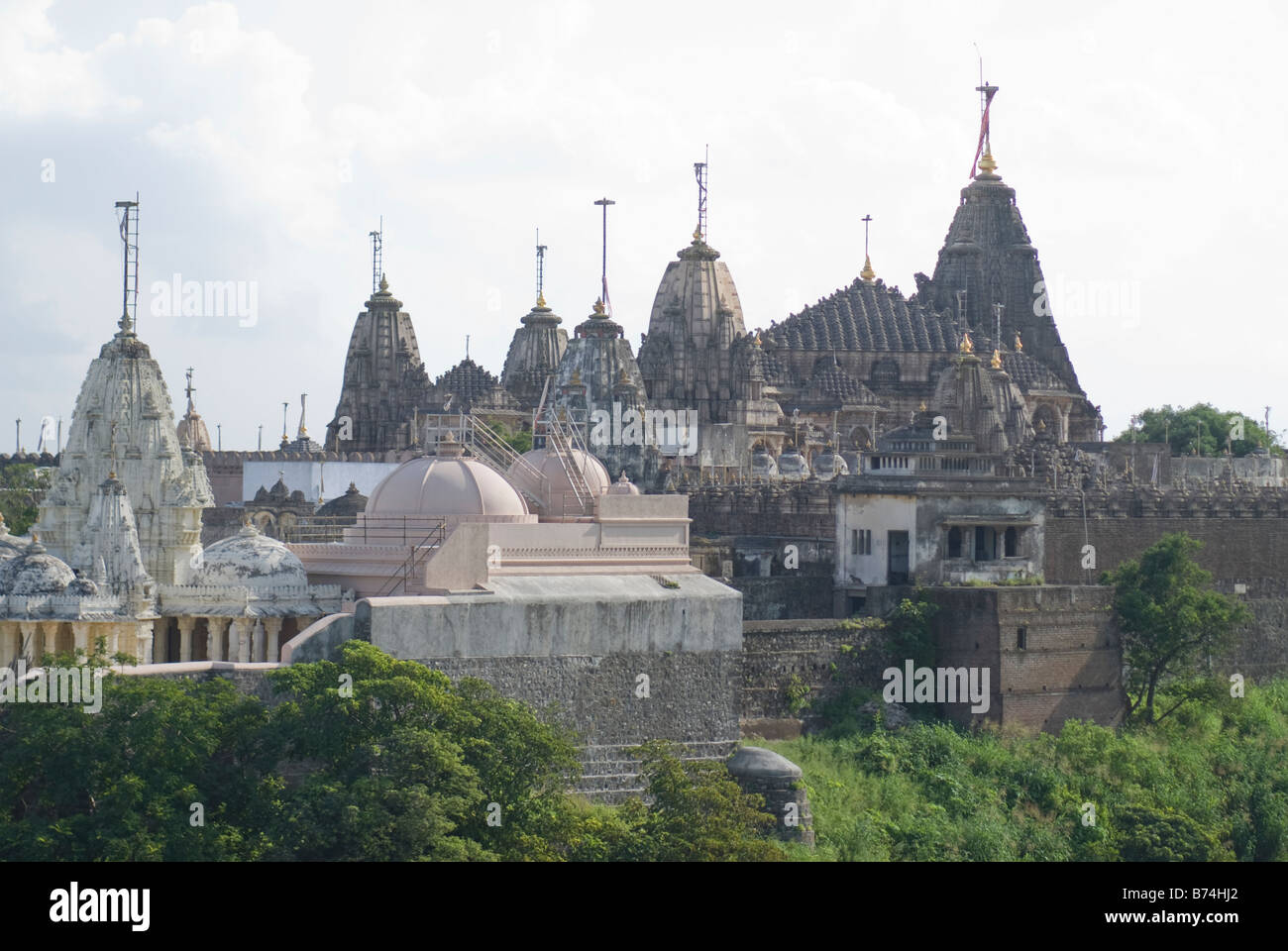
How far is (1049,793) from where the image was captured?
4825 cm

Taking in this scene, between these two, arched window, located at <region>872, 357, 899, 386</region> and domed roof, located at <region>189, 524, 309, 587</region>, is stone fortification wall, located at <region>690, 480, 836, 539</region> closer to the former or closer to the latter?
domed roof, located at <region>189, 524, 309, 587</region>

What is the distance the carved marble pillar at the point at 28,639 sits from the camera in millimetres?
42741

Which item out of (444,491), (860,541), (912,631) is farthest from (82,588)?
(860,541)

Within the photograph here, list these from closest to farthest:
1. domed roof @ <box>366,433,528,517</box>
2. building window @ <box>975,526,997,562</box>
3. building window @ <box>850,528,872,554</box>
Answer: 1. domed roof @ <box>366,433,528,517</box>
2. building window @ <box>975,526,997,562</box>
3. building window @ <box>850,528,872,554</box>

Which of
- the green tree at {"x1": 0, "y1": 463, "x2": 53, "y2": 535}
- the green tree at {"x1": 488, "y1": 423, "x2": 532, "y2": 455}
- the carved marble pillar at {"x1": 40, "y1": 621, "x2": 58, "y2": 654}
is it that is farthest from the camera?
the green tree at {"x1": 488, "y1": 423, "x2": 532, "y2": 455}

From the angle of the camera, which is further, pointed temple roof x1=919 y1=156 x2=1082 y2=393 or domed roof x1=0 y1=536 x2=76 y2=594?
pointed temple roof x1=919 y1=156 x2=1082 y2=393

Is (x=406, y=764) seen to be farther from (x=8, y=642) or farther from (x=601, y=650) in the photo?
(x=8, y=642)

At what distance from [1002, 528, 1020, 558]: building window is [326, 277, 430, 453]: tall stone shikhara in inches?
1733

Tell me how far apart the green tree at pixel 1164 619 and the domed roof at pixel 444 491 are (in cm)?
1447

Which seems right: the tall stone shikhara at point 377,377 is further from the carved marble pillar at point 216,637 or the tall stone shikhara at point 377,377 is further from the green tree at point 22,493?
the carved marble pillar at point 216,637

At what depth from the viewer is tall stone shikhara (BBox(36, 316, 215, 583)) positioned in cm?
4862

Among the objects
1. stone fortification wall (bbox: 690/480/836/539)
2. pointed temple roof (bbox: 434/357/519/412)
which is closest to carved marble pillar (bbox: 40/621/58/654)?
stone fortification wall (bbox: 690/480/836/539)

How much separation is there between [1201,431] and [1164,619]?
Answer: 5190cm

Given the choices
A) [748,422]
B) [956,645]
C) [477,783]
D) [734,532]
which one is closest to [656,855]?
[477,783]
